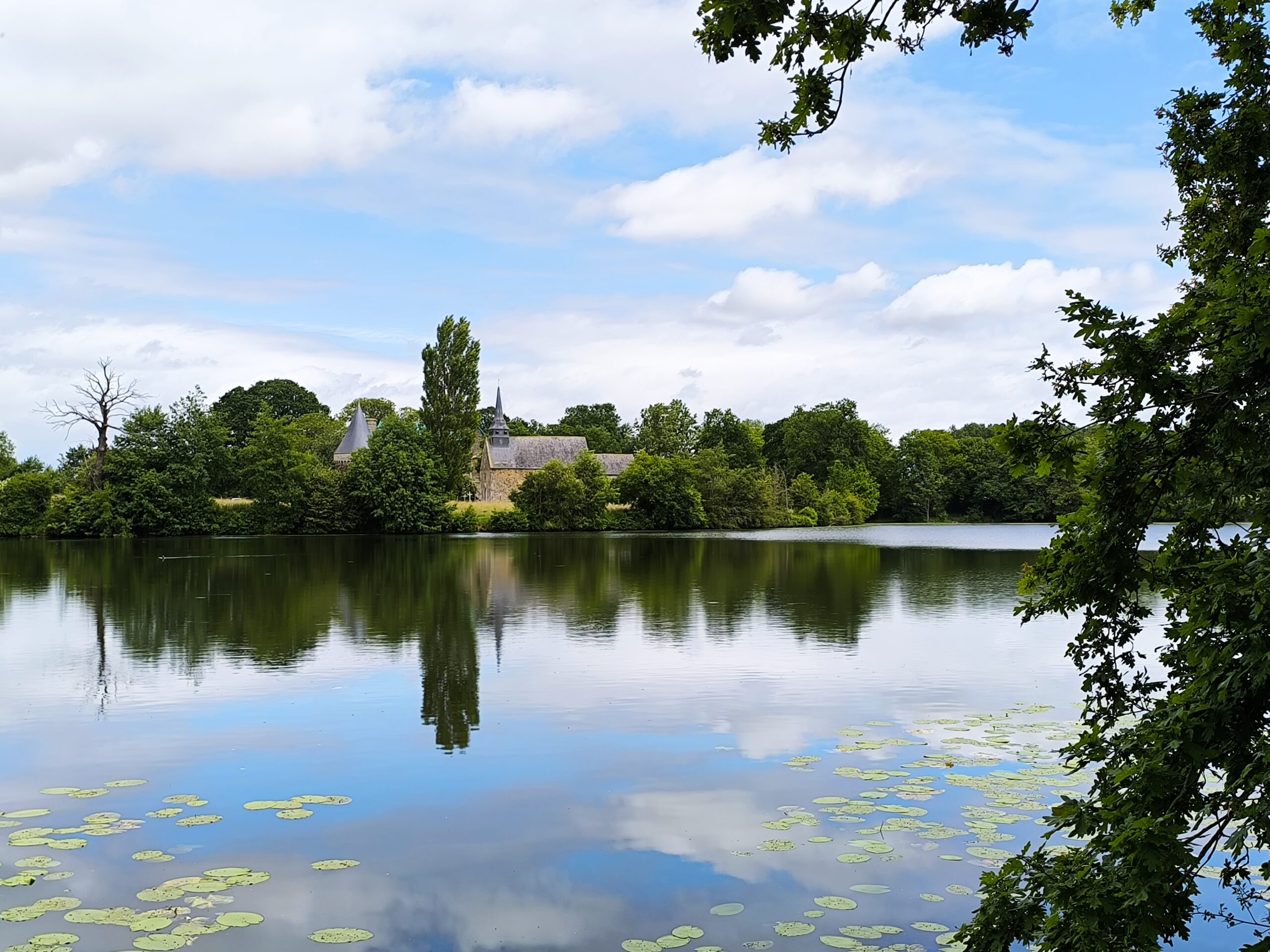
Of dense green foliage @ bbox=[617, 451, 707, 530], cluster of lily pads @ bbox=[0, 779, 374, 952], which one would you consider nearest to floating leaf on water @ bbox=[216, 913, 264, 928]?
cluster of lily pads @ bbox=[0, 779, 374, 952]

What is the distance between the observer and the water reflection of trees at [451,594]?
18188 mm

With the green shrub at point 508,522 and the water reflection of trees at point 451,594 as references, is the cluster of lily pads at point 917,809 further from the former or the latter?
the green shrub at point 508,522

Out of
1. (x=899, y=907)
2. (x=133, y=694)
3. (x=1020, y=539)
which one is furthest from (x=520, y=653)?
(x=1020, y=539)

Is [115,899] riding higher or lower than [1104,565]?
lower

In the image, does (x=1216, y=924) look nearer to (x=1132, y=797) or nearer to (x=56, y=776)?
(x=1132, y=797)

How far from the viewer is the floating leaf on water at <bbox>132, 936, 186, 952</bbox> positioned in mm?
6145

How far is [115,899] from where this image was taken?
6.86 meters

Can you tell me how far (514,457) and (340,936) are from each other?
92.5 metres

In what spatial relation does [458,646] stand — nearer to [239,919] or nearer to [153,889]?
[153,889]

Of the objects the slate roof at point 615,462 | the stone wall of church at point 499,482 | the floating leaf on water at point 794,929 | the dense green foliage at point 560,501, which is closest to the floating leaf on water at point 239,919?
the floating leaf on water at point 794,929

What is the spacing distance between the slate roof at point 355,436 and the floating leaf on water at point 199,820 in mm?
77411

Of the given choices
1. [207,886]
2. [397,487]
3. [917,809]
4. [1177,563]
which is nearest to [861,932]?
[917,809]

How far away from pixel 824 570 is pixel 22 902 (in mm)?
30800

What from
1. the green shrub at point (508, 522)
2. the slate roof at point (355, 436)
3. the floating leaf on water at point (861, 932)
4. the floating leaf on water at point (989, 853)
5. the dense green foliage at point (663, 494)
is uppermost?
the slate roof at point (355, 436)
